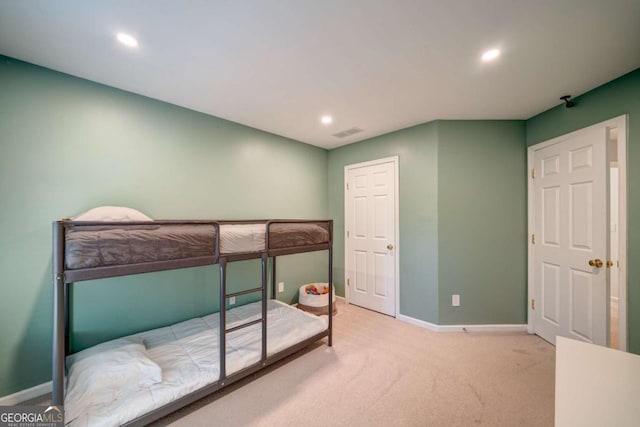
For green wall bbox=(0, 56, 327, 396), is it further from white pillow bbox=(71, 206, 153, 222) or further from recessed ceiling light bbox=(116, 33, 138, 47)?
recessed ceiling light bbox=(116, 33, 138, 47)

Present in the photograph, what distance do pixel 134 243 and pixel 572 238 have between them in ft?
12.2

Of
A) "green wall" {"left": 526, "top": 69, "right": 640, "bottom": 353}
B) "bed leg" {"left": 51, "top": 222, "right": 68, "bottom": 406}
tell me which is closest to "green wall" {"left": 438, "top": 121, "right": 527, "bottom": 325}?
"green wall" {"left": 526, "top": 69, "right": 640, "bottom": 353}

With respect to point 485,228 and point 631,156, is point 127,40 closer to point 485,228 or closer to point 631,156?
point 485,228

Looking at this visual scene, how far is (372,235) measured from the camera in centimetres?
358

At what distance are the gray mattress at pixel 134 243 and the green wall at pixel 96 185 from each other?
0.96m

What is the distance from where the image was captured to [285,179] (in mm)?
3564

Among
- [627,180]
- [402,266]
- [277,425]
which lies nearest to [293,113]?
[402,266]

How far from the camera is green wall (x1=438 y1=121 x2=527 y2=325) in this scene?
2.89 metres

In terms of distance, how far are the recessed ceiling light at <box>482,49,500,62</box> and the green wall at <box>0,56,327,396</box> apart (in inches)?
98.8

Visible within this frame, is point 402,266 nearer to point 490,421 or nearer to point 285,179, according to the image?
point 490,421

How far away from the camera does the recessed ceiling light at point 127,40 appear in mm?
1552

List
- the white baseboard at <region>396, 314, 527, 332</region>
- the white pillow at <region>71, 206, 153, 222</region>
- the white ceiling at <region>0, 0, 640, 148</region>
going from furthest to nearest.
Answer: the white baseboard at <region>396, 314, 527, 332</region> → the white pillow at <region>71, 206, 153, 222</region> → the white ceiling at <region>0, 0, 640, 148</region>

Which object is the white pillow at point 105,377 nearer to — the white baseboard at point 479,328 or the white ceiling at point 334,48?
the white ceiling at point 334,48

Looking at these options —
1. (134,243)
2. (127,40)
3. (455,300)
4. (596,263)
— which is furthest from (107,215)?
(596,263)
